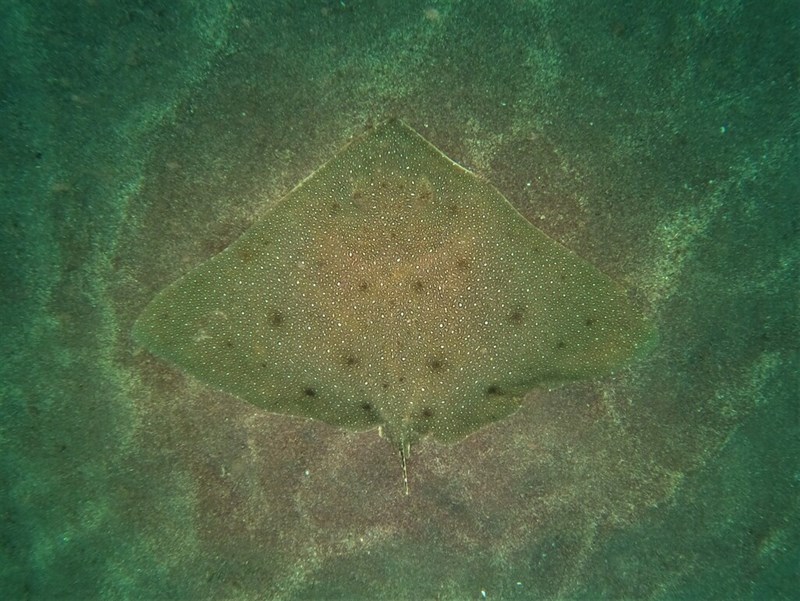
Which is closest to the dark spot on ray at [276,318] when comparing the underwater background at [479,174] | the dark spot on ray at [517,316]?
the underwater background at [479,174]

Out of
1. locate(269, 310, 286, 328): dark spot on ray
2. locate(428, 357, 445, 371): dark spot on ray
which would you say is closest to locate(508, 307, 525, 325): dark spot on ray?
locate(428, 357, 445, 371): dark spot on ray

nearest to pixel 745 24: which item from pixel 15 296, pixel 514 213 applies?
pixel 514 213

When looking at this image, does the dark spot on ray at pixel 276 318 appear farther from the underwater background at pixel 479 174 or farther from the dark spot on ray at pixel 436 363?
the dark spot on ray at pixel 436 363

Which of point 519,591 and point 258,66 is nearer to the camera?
point 258,66

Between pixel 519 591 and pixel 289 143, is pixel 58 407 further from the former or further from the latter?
pixel 519 591

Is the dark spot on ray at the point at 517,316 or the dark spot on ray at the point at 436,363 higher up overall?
the dark spot on ray at the point at 517,316

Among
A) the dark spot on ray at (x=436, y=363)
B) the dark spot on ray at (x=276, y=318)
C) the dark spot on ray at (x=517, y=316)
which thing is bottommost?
the dark spot on ray at (x=276, y=318)

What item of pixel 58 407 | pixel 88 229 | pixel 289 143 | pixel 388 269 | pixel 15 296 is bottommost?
pixel 58 407

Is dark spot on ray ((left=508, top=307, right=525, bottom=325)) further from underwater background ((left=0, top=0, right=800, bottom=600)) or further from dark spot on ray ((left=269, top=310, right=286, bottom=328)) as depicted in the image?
dark spot on ray ((left=269, top=310, right=286, bottom=328))

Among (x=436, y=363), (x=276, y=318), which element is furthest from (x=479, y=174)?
(x=276, y=318)
